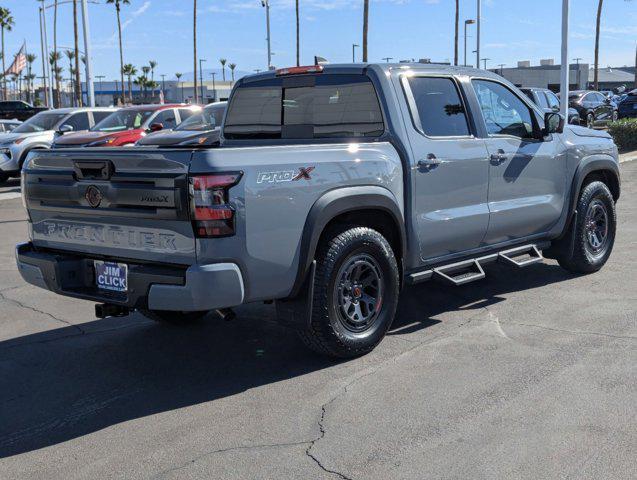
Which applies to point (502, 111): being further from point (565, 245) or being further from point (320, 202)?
point (320, 202)

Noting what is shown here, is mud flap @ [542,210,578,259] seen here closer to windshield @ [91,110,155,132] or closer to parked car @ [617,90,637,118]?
windshield @ [91,110,155,132]

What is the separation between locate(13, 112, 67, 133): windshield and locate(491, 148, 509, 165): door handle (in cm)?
1457

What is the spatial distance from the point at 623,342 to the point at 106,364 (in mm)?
3571

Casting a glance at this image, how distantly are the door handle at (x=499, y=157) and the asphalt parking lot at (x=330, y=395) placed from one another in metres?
1.22

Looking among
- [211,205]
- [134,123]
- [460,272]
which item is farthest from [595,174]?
[134,123]

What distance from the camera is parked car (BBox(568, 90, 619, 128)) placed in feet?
97.4

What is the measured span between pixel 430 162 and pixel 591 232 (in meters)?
2.72

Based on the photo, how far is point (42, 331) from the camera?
602cm

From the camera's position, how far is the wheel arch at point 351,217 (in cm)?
465

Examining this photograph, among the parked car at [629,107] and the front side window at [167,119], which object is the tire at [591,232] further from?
the parked car at [629,107]

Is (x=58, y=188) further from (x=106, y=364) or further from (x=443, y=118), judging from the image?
(x=443, y=118)

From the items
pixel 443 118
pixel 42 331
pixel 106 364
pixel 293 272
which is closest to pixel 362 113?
pixel 443 118

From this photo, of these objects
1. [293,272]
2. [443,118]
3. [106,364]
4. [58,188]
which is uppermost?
[443,118]

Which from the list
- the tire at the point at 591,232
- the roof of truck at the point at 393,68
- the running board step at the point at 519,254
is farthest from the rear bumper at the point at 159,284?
the tire at the point at 591,232
